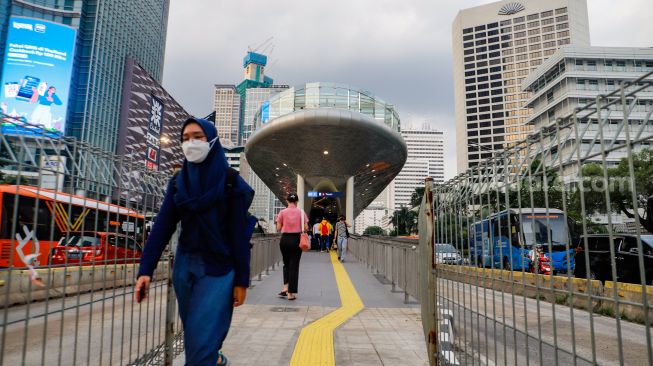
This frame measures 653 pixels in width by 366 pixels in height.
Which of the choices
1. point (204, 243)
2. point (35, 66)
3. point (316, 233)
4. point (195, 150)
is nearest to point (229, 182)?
point (195, 150)

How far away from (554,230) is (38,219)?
240 centimetres

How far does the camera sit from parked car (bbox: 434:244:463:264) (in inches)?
110

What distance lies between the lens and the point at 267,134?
29094 millimetres

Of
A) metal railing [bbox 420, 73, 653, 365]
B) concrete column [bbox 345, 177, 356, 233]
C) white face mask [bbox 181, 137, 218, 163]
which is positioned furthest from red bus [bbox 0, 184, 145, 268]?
concrete column [bbox 345, 177, 356, 233]

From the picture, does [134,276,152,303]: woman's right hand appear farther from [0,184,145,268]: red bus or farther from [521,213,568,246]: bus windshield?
[521,213,568,246]: bus windshield

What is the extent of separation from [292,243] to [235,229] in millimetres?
4322

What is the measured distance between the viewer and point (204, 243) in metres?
2.15

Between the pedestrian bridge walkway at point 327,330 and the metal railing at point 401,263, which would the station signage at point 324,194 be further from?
the pedestrian bridge walkway at point 327,330

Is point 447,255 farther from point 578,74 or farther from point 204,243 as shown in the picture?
point 578,74

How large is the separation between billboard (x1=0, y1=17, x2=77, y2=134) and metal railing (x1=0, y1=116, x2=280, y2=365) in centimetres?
4688

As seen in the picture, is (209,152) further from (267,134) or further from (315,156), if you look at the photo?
(315,156)

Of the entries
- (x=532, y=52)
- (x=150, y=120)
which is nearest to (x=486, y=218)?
(x=150, y=120)

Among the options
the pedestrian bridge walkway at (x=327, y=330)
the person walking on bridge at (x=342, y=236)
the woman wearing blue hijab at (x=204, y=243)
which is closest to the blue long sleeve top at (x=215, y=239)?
the woman wearing blue hijab at (x=204, y=243)

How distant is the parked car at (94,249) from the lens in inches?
82.1
